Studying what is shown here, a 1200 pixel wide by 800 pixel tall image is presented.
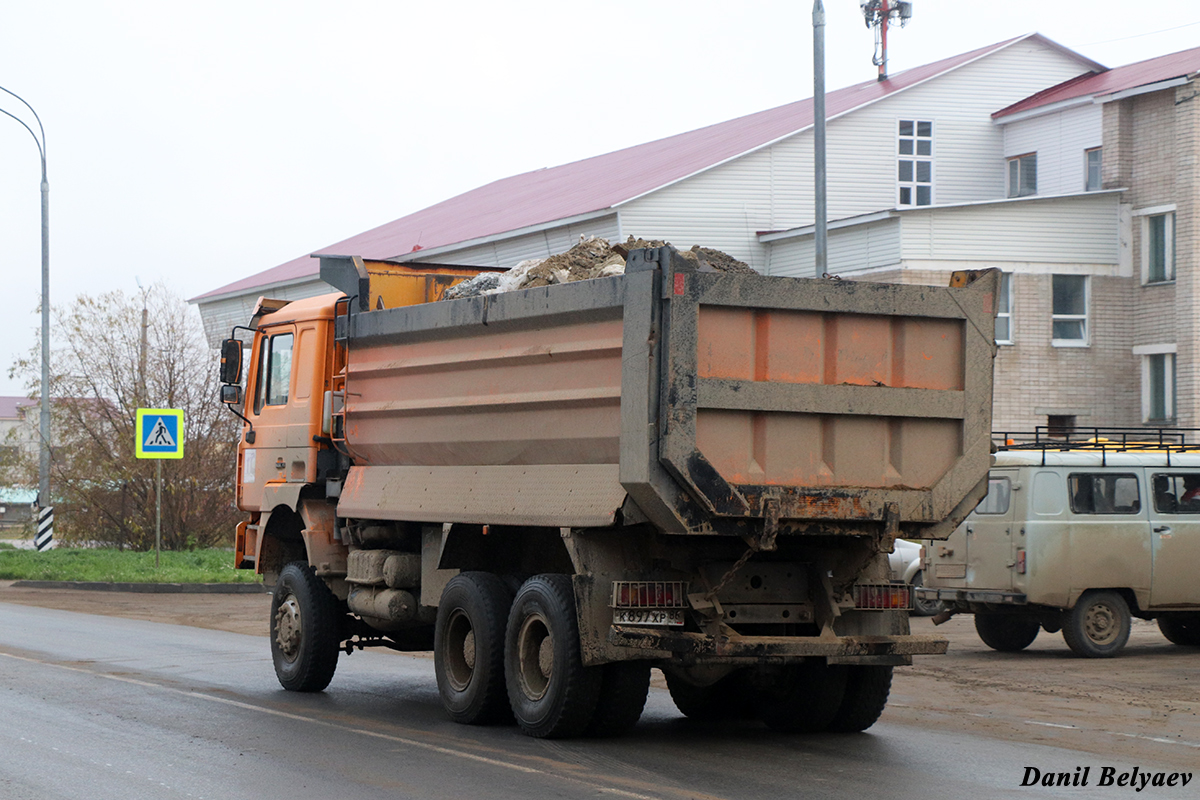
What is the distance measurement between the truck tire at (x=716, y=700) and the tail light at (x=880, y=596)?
1.61m

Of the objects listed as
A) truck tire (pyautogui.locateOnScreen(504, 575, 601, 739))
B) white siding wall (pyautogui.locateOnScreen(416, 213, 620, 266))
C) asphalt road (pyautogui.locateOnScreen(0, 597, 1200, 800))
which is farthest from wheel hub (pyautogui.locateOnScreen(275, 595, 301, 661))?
white siding wall (pyautogui.locateOnScreen(416, 213, 620, 266))

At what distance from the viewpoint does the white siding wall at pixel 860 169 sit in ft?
111

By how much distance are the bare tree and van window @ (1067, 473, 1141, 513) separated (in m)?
23.2

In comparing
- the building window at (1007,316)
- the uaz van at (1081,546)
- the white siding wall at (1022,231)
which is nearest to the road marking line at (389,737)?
the uaz van at (1081,546)

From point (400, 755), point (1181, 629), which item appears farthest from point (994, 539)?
point (400, 755)

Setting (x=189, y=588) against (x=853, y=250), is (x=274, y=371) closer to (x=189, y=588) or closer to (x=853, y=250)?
(x=189, y=588)

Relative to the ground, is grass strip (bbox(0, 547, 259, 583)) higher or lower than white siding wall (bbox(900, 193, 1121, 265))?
lower

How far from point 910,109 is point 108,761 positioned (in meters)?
31.7

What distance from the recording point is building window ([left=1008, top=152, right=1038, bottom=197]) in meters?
37.0

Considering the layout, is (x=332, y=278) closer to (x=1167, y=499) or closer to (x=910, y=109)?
(x=1167, y=499)

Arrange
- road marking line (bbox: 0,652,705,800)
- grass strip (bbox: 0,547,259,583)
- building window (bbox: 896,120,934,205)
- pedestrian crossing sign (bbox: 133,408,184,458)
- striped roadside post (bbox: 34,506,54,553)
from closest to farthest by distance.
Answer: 1. road marking line (bbox: 0,652,705,800)
2. pedestrian crossing sign (bbox: 133,408,184,458)
3. grass strip (bbox: 0,547,259,583)
4. striped roadside post (bbox: 34,506,54,553)
5. building window (bbox: 896,120,934,205)

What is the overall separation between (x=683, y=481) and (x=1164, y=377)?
2645cm

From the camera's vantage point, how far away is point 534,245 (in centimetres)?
3462

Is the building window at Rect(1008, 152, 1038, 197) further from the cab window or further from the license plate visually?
the license plate
